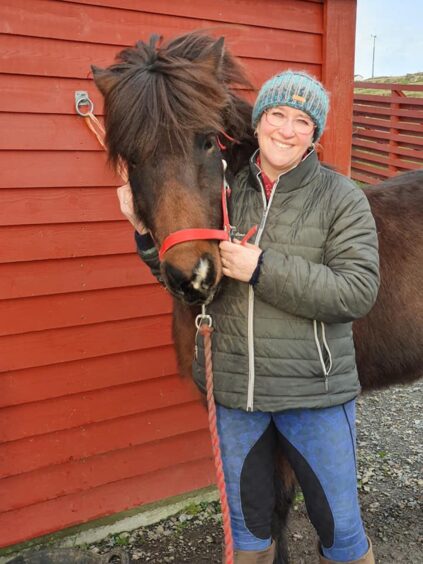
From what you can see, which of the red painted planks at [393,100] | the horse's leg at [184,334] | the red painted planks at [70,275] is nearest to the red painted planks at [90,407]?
the horse's leg at [184,334]

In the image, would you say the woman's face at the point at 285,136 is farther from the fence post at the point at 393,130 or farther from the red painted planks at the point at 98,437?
the fence post at the point at 393,130

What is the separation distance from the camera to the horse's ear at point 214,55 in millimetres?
1771

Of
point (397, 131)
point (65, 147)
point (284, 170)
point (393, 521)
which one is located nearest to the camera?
point (284, 170)

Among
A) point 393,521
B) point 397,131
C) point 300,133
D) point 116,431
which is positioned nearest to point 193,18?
point 300,133

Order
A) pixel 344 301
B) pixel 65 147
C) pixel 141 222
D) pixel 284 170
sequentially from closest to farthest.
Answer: pixel 344 301, pixel 284 170, pixel 141 222, pixel 65 147

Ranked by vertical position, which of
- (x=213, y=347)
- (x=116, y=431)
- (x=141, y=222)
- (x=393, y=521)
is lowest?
(x=393, y=521)

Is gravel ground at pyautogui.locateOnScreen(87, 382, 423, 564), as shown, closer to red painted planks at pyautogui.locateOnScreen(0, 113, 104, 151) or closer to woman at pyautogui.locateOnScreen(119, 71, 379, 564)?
woman at pyautogui.locateOnScreen(119, 71, 379, 564)

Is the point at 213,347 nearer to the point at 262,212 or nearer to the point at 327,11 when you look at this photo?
the point at 262,212

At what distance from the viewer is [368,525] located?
311 centimetres

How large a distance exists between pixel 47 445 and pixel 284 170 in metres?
2.09

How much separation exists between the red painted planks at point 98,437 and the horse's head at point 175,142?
4.58ft

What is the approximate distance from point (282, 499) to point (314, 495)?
1.97 feet

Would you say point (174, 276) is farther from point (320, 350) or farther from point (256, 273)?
point (320, 350)

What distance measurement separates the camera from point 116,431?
308 cm
